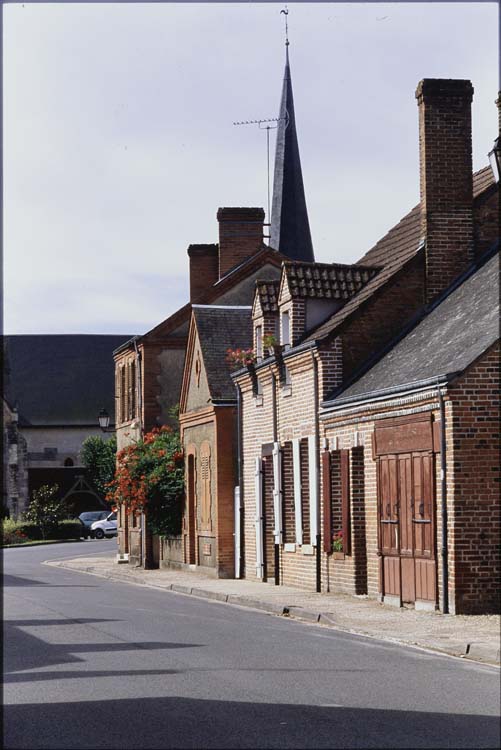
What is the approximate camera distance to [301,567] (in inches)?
969

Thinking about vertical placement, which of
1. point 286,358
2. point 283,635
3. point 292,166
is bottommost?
point 283,635

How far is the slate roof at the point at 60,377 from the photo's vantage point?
3492 inches

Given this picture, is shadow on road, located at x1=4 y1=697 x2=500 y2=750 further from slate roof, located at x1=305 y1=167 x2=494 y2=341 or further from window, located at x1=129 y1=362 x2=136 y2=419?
window, located at x1=129 y1=362 x2=136 y2=419

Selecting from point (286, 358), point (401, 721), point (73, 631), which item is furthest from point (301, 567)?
point (401, 721)

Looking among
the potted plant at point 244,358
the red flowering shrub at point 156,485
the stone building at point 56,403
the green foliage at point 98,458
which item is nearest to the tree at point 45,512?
the green foliage at point 98,458

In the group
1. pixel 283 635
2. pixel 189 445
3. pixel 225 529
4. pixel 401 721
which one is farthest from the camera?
pixel 189 445

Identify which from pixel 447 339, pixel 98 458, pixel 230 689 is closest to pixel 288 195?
Answer: pixel 98 458

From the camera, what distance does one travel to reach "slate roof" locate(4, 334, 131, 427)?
88.7m

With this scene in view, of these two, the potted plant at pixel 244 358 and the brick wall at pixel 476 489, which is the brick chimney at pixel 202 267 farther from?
the brick wall at pixel 476 489

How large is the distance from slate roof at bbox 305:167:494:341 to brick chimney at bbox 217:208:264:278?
1165cm

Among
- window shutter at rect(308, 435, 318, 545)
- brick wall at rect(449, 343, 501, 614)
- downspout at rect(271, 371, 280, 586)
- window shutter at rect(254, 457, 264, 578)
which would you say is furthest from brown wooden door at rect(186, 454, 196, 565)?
brick wall at rect(449, 343, 501, 614)

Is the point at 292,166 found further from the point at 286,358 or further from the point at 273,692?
the point at 273,692

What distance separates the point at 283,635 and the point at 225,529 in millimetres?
14502

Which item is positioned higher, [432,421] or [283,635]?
[432,421]
